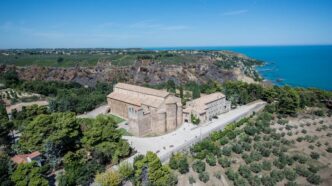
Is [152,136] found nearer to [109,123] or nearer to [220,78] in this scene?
[109,123]

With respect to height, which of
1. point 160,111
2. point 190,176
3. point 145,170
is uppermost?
point 160,111

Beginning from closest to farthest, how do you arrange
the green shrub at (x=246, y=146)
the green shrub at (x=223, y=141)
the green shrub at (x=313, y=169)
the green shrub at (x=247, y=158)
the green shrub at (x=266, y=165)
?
the green shrub at (x=313, y=169), the green shrub at (x=266, y=165), the green shrub at (x=247, y=158), the green shrub at (x=246, y=146), the green shrub at (x=223, y=141)

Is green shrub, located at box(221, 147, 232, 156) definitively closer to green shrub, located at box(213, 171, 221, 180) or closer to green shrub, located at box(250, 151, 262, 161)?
green shrub, located at box(250, 151, 262, 161)

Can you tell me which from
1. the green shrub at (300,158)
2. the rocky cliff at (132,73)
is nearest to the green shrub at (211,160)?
the green shrub at (300,158)

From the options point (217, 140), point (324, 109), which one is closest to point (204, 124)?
point (217, 140)

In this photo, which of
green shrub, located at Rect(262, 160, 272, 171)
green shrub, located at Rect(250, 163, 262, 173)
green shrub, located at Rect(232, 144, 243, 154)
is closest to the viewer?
green shrub, located at Rect(250, 163, 262, 173)

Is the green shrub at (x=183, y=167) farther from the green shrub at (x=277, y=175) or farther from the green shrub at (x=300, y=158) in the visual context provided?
the green shrub at (x=300, y=158)

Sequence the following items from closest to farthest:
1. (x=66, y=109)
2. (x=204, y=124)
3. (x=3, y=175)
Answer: (x=3, y=175)
(x=204, y=124)
(x=66, y=109)

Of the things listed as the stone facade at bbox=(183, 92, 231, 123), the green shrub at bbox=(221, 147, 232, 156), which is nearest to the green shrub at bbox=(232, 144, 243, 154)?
the green shrub at bbox=(221, 147, 232, 156)
